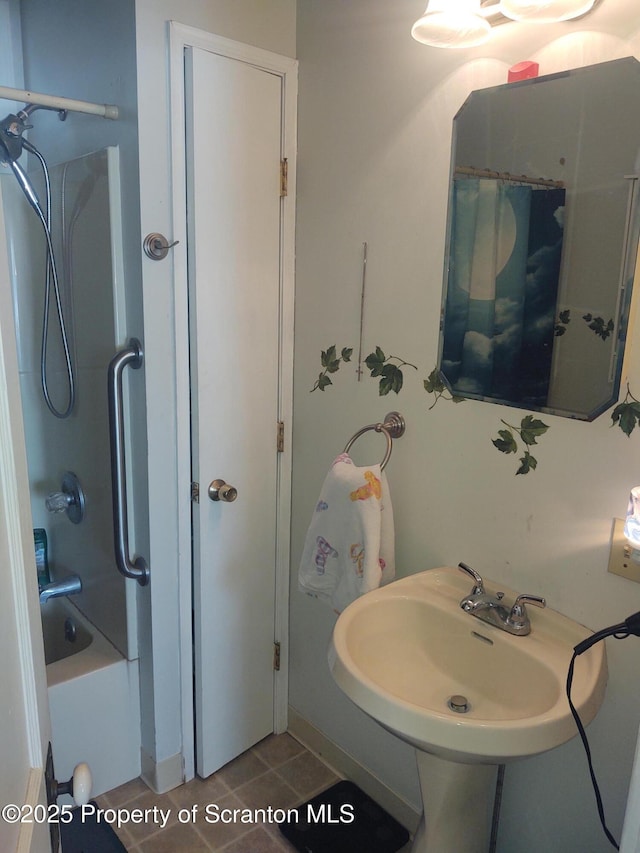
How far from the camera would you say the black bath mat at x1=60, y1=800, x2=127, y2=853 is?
1.69 m

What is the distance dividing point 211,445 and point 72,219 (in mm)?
786

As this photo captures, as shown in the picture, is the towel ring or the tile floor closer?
the towel ring

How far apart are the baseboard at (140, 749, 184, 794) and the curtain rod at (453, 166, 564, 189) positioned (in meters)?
1.84

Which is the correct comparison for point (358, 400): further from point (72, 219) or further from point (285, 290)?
point (72, 219)

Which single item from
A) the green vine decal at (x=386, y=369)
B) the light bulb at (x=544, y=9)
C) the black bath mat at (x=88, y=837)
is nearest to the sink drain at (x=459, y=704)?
the green vine decal at (x=386, y=369)

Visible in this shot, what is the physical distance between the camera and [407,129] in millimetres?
1588

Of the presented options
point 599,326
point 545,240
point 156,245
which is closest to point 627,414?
point 599,326

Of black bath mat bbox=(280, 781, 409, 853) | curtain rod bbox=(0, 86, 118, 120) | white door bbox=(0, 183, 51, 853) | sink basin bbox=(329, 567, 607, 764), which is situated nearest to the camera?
white door bbox=(0, 183, 51, 853)

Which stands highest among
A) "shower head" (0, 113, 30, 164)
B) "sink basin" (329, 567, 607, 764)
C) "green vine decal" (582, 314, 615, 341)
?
"shower head" (0, 113, 30, 164)

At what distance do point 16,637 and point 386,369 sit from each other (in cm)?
116

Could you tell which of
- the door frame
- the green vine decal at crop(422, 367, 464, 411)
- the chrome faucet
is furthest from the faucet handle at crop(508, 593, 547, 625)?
the door frame

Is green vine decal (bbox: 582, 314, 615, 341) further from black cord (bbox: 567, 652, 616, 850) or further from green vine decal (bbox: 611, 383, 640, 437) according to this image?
black cord (bbox: 567, 652, 616, 850)

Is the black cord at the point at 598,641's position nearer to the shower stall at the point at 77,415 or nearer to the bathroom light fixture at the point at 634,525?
the bathroom light fixture at the point at 634,525

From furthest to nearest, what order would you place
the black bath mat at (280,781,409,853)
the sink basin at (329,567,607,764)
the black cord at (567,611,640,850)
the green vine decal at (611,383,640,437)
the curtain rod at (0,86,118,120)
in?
1. the black bath mat at (280,781,409,853)
2. the curtain rod at (0,86,118,120)
3. the green vine decal at (611,383,640,437)
4. the sink basin at (329,567,607,764)
5. the black cord at (567,611,640,850)
